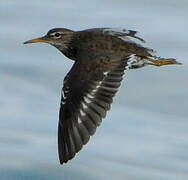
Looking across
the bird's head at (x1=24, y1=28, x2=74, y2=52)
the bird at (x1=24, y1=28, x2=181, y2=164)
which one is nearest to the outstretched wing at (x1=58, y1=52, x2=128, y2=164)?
the bird at (x1=24, y1=28, x2=181, y2=164)

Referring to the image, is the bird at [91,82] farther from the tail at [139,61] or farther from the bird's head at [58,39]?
the bird's head at [58,39]

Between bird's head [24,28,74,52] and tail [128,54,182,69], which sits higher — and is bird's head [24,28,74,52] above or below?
below

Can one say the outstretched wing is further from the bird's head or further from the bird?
the bird's head

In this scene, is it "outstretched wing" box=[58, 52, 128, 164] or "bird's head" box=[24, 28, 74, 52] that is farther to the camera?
"bird's head" box=[24, 28, 74, 52]

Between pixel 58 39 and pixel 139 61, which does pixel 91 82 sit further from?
pixel 58 39

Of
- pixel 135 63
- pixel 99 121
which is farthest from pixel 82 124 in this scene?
pixel 135 63

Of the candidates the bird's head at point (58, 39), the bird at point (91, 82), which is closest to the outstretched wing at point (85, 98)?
the bird at point (91, 82)

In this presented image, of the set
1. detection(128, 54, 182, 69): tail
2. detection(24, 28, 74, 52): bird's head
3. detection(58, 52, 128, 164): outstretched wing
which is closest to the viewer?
detection(58, 52, 128, 164): outstretched wing
